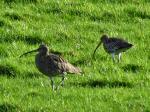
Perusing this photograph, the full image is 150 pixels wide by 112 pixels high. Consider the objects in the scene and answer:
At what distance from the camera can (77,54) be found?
64.0 feet

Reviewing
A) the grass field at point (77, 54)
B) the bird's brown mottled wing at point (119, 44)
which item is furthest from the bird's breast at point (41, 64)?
the bird's brown mottled wing at point (119, 44)

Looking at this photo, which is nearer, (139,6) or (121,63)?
(121,63)

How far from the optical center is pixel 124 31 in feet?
72.3

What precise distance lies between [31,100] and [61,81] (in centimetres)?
189

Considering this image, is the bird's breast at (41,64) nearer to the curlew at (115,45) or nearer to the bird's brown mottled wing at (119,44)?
the curlew at (115,45)

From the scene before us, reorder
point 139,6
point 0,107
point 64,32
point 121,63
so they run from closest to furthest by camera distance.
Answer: point 0,107, point 121,63, point 64,32, point 139,6

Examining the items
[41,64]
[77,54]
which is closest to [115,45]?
[77,54]

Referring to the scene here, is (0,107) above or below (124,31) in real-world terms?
above

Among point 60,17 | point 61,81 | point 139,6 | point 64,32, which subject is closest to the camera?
point 61,81

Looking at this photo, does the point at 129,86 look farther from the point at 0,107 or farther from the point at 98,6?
the point at 98,6

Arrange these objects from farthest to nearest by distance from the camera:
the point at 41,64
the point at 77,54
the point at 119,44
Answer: the point at 119,44 → the point at 77,54 → the point at 41,64

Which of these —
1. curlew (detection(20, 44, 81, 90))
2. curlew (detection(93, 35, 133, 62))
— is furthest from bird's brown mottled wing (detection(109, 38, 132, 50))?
curlew (detection(20, 44, 81, 90))

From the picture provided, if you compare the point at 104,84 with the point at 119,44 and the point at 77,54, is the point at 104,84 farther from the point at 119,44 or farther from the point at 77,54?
the point at 119,44

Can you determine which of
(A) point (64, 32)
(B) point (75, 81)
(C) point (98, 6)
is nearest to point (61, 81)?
(B) point (75, 81)
